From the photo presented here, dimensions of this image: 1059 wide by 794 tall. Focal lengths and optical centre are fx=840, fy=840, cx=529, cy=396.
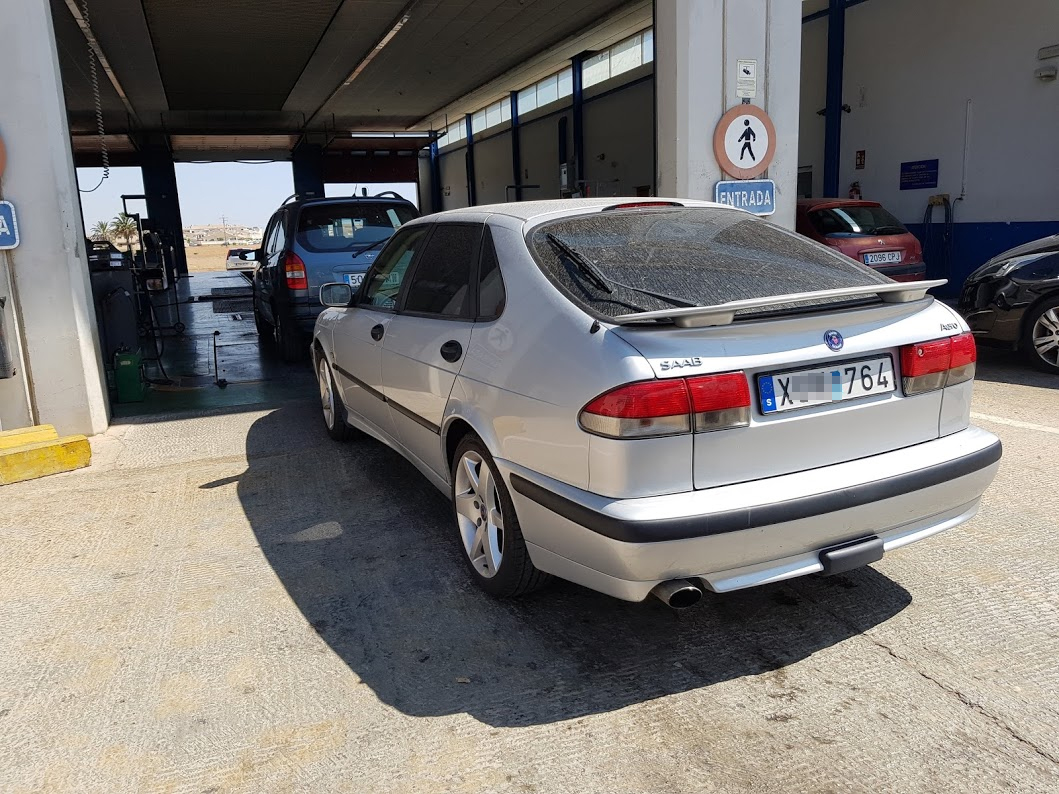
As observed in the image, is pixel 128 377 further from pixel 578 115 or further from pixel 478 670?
pixel 578 115

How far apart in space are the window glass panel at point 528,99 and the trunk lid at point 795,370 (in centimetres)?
2564

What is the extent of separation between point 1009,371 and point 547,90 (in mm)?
20933

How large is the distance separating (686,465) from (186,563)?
8.32 ft

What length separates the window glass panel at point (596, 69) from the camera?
73.7 feet

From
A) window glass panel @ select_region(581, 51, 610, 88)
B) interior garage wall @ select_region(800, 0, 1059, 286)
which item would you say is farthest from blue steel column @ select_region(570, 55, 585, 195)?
interior garage wall @ select_region(800, 0, 1059, 286)

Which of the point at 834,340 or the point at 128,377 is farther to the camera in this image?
Result: the point at 128,377

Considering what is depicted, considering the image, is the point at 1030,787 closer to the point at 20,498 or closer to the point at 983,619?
the point at 983,619

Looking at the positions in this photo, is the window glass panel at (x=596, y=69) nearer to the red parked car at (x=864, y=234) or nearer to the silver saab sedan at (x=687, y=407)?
the red parked car at (x=864, y=234)

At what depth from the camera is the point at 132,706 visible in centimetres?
273

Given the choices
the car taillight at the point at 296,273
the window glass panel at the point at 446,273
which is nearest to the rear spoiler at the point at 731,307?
the window glass panel at the point at 446,273

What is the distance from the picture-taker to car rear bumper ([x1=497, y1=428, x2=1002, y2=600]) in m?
2.50

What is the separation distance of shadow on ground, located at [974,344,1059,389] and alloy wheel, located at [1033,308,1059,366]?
0.16 m

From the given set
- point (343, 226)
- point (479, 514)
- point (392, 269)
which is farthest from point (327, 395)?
point (343, 226)

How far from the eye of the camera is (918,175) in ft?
47.5
